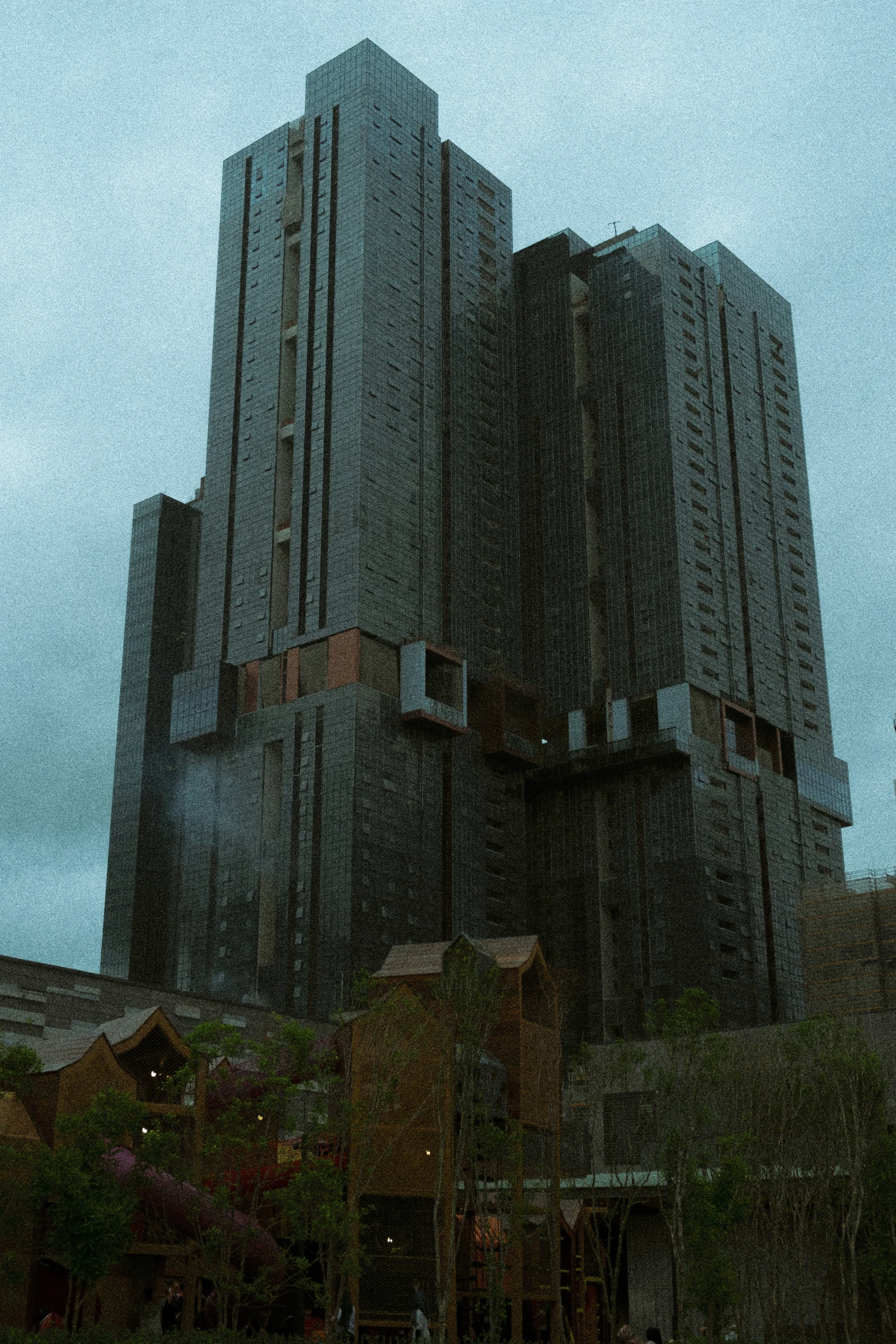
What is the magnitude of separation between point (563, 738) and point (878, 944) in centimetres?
3794

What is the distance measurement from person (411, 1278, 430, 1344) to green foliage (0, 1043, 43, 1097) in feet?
40.7

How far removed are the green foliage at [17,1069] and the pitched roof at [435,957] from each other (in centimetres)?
1240

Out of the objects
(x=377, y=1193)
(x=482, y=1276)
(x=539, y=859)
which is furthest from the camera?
(x=539, y=859)

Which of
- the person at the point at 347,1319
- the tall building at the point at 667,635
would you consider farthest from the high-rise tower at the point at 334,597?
the person at the point at 347,1319

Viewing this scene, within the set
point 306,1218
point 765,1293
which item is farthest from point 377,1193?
point 765,1293

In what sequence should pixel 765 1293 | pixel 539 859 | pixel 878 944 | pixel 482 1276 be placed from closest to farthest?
pixel 482 1276, pixel 765 1293, pixel 878 944, pixel 539 859

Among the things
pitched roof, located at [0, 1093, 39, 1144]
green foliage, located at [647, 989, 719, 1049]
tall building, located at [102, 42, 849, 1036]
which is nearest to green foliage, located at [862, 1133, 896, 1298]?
green foliage, located at [647, 989, 719, 1049]

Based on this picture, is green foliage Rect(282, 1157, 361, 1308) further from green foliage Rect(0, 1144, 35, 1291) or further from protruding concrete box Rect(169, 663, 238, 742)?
protruding concrete box Rect(169, 663, 238, 742)

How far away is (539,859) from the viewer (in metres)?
137

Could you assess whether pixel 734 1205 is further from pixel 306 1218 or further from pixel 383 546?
pixel 383 546

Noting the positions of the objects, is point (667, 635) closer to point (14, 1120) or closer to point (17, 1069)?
point (14, 1120)

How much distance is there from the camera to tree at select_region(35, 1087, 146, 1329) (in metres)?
38.2

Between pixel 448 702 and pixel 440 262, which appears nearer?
pixel 448 702

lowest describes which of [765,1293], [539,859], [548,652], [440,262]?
[765,1293]
